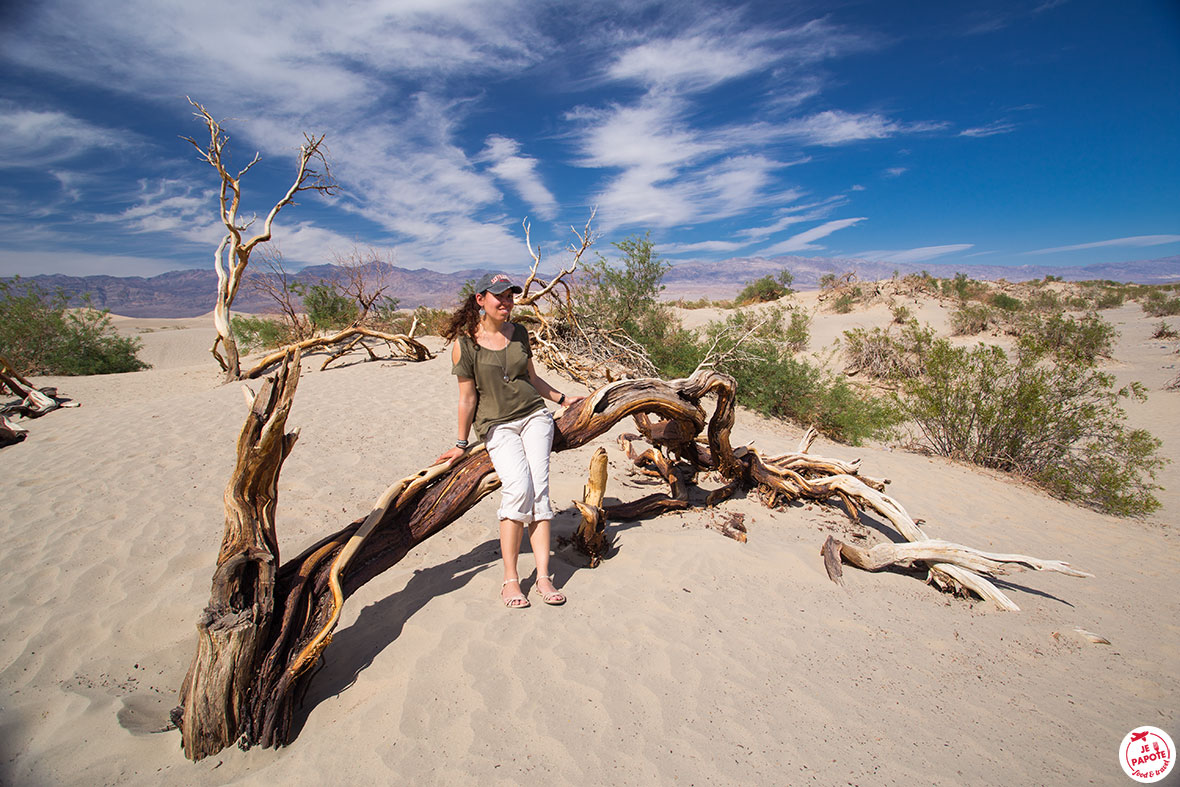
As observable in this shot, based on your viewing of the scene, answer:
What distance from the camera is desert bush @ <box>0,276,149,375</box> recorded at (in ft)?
39.3

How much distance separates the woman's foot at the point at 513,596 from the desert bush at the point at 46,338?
16.0 meters

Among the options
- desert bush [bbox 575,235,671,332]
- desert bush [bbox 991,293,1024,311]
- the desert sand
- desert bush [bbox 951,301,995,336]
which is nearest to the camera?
the desert sand

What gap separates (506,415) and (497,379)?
224 mm

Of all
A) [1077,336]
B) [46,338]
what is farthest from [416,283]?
[1077,336]

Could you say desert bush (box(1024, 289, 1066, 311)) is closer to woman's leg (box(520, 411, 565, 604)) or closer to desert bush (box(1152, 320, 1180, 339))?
desert bush (box(1152, 320, 1180, 339))

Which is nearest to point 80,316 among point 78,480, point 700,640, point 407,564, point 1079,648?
point 78,480

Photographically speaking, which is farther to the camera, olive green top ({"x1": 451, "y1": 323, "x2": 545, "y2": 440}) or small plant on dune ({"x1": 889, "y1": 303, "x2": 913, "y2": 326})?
small plant on dune ({"x1": 889, "y1": 303, "x2": 913, "y2": 326})

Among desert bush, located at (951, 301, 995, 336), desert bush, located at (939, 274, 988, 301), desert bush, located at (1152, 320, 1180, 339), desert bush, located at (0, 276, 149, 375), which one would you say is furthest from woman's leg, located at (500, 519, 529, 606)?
desert bush, located at (939, 274, 988, 301)

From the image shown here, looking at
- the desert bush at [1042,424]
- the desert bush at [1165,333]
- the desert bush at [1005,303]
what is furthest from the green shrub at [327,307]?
the desert bush at [1165,333]

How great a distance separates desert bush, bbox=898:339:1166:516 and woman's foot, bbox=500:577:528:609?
652 cm

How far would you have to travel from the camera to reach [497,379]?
9.51 feet

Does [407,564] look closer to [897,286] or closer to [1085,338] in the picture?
[1085,338]

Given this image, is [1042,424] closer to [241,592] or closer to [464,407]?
[464,407]

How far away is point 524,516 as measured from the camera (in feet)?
9.25
